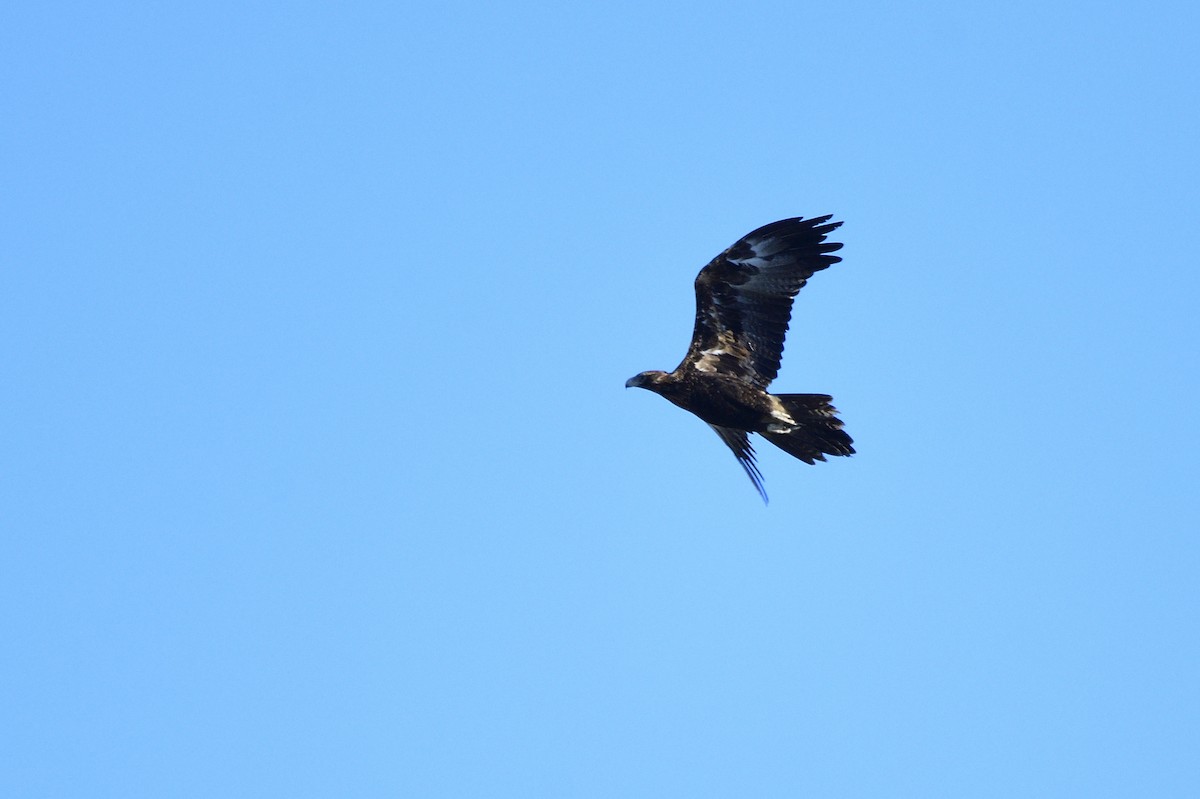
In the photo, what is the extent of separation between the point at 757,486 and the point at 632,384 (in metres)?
1.52

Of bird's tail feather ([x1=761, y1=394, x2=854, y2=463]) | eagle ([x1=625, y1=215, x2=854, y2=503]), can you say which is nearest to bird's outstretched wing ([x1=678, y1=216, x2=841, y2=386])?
eagle ([x1=625, y1=215, x2=854, y2=503])

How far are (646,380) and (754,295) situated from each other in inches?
51.0

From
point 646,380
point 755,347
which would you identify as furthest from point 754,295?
point 646,380

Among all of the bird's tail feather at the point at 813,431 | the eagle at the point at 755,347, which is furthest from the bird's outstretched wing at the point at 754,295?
the bird's tail feather at the point at 813,431

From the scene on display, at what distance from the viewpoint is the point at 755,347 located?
549 inches

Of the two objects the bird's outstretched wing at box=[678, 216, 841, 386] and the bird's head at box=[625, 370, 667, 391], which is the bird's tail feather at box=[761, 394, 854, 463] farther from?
the bird's head at box=[625, 370, 667, 391]

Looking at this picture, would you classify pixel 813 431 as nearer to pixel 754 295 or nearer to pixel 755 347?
pixel 755 347

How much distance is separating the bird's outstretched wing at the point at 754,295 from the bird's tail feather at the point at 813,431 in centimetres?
51

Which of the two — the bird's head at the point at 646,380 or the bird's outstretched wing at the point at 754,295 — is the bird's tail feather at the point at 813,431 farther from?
the bird's head at the point at 646,380

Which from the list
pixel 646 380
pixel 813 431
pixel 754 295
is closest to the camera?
pixel 813 431

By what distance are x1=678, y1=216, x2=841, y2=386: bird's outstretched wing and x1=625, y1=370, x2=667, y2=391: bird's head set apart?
10.5 inches

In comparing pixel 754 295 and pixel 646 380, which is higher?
pixel 754 295

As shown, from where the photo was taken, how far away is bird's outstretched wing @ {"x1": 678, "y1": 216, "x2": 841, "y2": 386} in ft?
44.4

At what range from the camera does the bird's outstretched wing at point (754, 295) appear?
1354 centimetres
